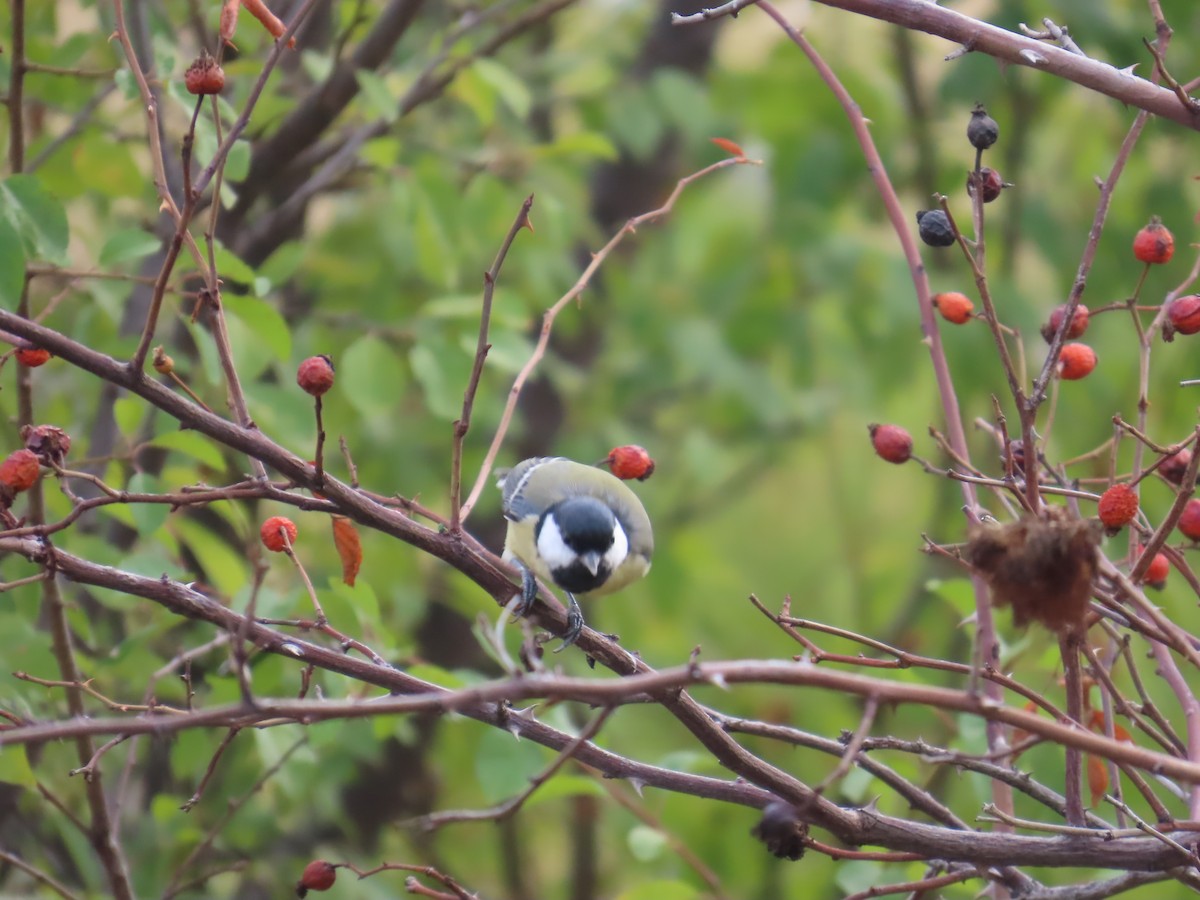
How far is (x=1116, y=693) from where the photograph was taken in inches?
60.6

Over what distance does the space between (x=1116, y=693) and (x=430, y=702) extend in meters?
0.90

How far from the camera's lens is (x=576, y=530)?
228 centimetres

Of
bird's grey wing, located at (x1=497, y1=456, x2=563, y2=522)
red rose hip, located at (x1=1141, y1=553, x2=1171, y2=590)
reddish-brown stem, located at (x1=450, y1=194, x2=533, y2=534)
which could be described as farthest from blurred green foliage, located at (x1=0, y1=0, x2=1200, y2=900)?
reddish-brown stem, located at (x1=450, y1=194, x2=533, y2=534)

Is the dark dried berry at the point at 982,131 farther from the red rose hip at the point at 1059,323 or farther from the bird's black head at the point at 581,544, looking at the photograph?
the bird's black head at the point at 581,544

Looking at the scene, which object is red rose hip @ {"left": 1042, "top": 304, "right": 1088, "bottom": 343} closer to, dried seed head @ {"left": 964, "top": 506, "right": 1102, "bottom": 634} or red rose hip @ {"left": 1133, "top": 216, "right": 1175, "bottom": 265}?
red rose hip @ {"left": 1133, "top": 216, "right": 1175, "bottom": 265}

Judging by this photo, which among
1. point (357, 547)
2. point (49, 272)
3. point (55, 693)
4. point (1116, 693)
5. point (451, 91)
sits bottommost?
point (55, 693)

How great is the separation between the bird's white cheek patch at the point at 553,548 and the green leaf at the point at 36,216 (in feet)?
3.03

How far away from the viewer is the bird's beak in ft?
7.32

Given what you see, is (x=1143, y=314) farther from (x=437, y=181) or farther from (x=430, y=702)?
(x=430, y=702)

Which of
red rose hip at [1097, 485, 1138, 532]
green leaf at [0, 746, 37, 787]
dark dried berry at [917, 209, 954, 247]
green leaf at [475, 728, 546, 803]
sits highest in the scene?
dark dried berry at [917, 209, 954, 247]

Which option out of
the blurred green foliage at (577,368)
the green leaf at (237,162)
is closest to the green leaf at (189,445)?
the blurred green foliage at (577,368)

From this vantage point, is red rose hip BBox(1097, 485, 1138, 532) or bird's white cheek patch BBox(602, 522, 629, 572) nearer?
red rose hip BBox(1097, 485, 1138, 532)

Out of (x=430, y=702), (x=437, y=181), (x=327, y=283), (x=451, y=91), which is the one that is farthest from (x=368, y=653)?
(x=327, y=283)

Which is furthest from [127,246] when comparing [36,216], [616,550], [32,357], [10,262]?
[616,550]
